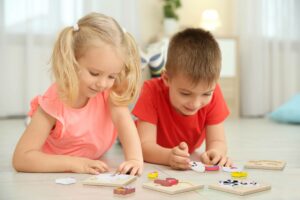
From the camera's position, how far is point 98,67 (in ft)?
4.09

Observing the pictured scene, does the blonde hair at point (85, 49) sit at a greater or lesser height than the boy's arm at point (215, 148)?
greater

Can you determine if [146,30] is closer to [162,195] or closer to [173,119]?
[173,119]

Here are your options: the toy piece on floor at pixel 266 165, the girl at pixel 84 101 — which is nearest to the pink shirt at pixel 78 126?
the girl at pixel 84 101

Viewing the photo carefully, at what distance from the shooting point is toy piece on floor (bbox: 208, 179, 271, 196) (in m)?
1.01

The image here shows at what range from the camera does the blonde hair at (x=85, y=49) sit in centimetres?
127

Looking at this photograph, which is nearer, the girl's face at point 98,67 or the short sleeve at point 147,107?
the girl's face at point 98,67

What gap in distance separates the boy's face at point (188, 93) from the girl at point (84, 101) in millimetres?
117

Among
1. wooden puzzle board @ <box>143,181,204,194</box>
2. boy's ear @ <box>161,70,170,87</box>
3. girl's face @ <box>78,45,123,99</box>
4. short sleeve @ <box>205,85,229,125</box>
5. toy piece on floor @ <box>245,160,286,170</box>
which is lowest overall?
toy piece on floor @ <box>245,160,286,170</box>

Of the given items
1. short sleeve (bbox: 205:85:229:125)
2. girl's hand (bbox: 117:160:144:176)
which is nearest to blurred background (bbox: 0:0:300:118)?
short sleeve (bbox: 205:85:229:125)

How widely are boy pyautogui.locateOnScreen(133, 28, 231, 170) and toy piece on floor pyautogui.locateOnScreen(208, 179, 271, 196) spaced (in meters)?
0.21

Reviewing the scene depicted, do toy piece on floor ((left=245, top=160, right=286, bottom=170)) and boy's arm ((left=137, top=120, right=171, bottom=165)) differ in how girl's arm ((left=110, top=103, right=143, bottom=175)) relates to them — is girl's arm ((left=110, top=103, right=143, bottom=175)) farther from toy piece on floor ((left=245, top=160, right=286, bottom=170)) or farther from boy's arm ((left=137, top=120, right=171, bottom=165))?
toy piece on floor ((left=245, top=160, right=286, bottom=170))

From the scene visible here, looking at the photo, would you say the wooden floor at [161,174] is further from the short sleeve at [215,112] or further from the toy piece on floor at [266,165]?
the short sleeve at [215,112]

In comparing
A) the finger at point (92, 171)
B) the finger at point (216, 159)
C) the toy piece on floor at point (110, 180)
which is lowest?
the finger at point (216, 159)

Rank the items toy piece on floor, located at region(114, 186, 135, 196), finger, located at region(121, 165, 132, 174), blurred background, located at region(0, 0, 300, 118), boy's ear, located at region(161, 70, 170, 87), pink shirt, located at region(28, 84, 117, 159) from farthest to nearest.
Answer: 1. blurred background, located at region(0, 0, 300, 118)
2. boy's ear, located at region(161, 70, 170, 87)
3. pink shirt, located at region(28, 84, 117, 159)
4. finger, located at region(121, 165, 132, 174)
5. toy piece on floor, located at region(114, 186, 135, 196)
